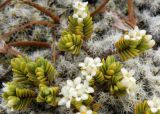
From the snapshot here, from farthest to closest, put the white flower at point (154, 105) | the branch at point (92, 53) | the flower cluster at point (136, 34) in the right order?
the branch at point (92, 53), the flower cluster at point (136, 34), the white flower at point (154, 105)

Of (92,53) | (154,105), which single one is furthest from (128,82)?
(92,53)

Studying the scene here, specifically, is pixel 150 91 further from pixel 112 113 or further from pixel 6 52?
pixel 6 52

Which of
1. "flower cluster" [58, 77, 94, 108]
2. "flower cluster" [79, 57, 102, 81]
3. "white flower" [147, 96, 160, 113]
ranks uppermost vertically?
"flower cluster" [79, 57, 102, 81]

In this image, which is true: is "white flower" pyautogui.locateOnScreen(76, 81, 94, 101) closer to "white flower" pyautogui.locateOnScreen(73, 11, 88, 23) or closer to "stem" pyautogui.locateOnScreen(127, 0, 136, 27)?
"white flower" pyautogui.locateOnScreen(73, 11, 88, 23)

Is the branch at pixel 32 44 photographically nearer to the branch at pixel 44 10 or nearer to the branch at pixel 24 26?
the branch at pixel 24 26

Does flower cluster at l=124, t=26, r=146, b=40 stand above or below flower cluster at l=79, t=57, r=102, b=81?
above

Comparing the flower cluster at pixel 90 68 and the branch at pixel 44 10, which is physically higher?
the branch at pixel 44 10

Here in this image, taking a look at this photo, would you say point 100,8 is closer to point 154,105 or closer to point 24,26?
point 24,26

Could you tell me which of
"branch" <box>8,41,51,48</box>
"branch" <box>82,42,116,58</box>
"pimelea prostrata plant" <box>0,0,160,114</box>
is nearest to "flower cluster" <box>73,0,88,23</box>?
"pimelea prostrata plant" <box>0,0,160,114</box>

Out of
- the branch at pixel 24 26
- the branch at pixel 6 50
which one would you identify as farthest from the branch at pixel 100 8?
the branch at pixel 6 50

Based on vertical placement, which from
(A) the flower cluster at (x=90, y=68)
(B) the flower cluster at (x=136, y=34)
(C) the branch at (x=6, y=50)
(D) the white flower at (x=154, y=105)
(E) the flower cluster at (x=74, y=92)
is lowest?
(D) the white flower at (x=154, y=105)

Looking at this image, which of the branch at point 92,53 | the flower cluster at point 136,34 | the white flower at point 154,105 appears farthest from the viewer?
the branch at point 92,53
